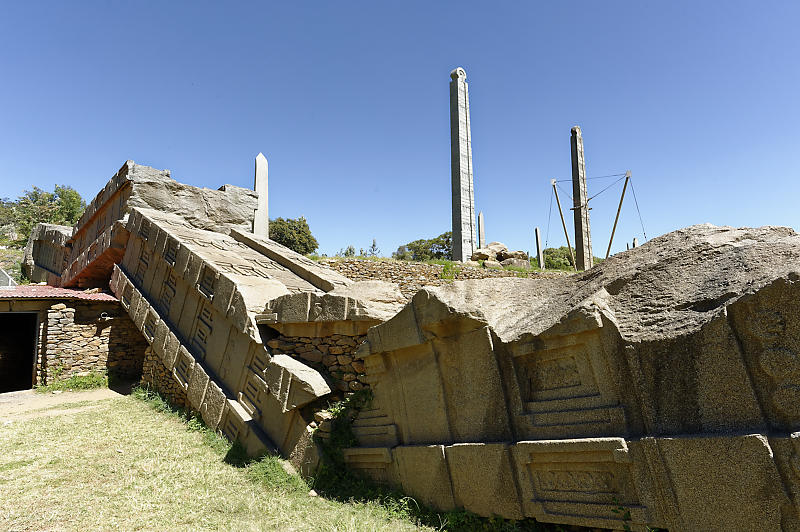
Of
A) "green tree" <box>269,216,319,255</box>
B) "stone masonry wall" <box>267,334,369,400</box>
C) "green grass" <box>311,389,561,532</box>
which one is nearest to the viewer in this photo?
"green grass" <box>311,389,561,532</box>

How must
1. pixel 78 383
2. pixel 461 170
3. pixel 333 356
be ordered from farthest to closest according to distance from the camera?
pixel 461 170 → pixel 78 383 → pixel 333 356

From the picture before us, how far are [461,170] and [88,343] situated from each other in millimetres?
10323

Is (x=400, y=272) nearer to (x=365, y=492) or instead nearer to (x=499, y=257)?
(x=499, y=257)

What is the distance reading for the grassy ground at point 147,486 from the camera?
4297mm

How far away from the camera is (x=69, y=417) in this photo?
294 inches

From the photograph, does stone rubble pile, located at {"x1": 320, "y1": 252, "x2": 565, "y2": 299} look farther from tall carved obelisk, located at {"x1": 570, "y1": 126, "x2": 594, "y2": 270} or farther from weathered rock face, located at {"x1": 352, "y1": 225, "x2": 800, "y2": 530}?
weathered rock face, located at {"x1": 352, "y1": 225, "x2": 800, "y2": 530}

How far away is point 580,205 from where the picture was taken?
13992mm

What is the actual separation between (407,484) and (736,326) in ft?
10.5

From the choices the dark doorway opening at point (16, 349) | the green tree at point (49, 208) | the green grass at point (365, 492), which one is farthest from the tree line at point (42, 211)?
the green grass at point (365, 492)

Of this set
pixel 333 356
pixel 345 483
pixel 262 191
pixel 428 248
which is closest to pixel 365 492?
pixel 345 483

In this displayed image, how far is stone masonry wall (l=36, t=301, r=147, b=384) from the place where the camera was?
9.43 m

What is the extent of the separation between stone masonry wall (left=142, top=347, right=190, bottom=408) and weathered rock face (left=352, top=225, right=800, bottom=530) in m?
4.29

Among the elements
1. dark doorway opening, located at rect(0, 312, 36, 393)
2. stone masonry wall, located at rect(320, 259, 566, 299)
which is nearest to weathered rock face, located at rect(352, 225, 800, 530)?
stone masonry wall, located at rect(320, 259, 566, 299)

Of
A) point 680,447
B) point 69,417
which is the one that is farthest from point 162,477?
point 680,447
